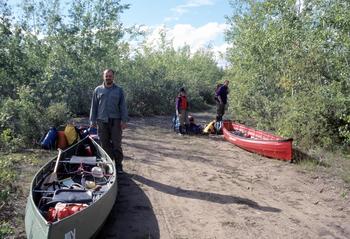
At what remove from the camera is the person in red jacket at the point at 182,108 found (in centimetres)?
1634

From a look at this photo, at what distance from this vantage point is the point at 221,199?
8.34 m

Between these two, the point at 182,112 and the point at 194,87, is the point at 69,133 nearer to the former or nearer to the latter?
the point at 182,112

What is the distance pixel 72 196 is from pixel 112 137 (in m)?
3.02

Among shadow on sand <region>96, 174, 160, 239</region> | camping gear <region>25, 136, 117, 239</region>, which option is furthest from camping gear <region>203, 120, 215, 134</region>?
shadow on sand <region>96, 174, 160, 239</region>

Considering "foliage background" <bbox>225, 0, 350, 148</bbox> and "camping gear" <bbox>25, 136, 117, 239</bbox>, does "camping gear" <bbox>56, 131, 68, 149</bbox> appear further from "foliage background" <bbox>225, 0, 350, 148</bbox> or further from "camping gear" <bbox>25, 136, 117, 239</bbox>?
"foliage background" <bbox>225, 0, 350, 148</bbox>

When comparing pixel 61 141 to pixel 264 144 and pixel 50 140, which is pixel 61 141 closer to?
pixel 50 140

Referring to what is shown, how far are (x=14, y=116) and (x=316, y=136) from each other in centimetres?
895

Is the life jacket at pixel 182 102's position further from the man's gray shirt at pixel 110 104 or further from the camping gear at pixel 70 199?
the man's gray shirt at pixel 110 104

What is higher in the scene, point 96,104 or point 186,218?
point 96,104

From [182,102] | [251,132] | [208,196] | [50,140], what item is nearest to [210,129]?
[182,102]

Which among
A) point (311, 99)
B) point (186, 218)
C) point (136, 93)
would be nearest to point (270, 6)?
point (311, 99)

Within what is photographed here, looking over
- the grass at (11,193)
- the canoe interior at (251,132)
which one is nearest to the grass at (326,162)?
the canoe interior at (251,132)

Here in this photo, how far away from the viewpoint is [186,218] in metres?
7.21

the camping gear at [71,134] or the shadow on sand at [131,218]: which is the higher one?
the camping gear at [71,134]
